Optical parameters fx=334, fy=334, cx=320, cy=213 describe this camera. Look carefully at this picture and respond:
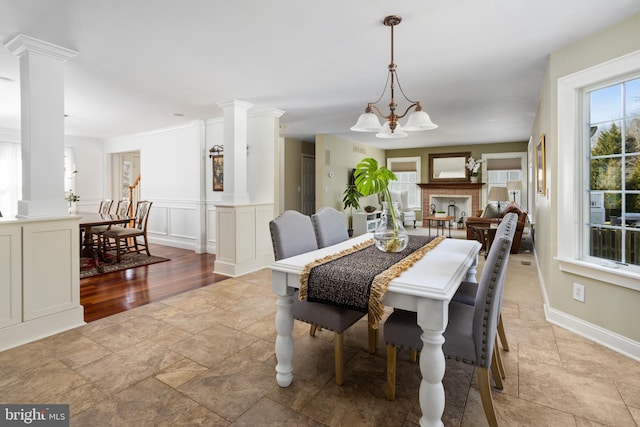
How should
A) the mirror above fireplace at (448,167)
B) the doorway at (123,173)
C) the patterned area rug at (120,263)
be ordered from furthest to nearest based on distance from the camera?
1. the mirror above fireplace at (448,167)
2. the doorway at (123,173)
3. the patterned area rug at (120,263)

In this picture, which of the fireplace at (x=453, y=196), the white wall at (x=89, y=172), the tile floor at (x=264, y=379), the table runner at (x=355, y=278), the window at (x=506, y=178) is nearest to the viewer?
the table runner at (x=355, y=278)

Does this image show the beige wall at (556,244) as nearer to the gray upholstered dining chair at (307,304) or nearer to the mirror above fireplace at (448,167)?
the gray upholstered dining chair at (307,304)

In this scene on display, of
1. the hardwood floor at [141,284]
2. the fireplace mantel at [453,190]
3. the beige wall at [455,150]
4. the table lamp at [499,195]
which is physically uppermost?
the beige wall at [455,150]

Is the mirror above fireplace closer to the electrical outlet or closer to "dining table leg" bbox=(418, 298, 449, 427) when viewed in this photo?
the electrical outlet

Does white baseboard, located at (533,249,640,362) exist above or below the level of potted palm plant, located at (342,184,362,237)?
below

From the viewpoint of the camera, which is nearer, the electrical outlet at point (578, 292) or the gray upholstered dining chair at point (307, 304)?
the gray upholstered dining chair at point (307, 304)

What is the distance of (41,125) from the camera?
2.65 metres

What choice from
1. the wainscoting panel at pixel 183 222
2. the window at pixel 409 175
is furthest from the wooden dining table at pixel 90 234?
the window at pixel 409 175

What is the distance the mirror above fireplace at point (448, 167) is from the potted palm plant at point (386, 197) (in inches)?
303

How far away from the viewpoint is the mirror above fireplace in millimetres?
9062

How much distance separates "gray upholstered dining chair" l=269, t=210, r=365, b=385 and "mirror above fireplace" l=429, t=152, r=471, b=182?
763 centimetres

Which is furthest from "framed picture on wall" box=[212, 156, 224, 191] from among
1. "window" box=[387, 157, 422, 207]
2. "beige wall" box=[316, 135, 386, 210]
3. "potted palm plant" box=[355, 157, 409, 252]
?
"window" box=[387, 157, 422, 207]

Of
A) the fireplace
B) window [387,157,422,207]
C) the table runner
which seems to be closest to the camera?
the table runner

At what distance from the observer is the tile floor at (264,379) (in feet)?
5.57
